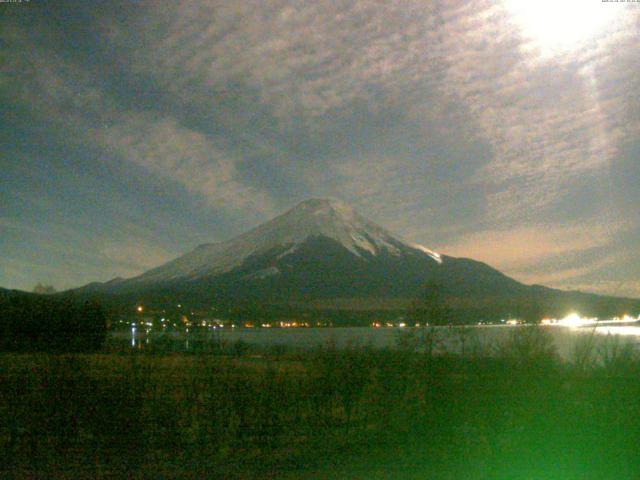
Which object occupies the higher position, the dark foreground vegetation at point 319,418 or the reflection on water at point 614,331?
the reflection on water at point 614,331

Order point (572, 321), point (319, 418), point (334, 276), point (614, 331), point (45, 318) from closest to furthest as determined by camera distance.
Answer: point (319, 418) < point (614, 331) < point (572, 321) < point (45, 318) < point (334, 276)

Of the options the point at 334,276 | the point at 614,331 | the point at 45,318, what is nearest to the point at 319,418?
the point at 614,331

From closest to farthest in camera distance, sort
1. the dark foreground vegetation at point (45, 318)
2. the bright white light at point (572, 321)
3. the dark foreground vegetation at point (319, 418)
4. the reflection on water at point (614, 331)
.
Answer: the dark foreground vegetation at point (319, 418), the reflection on water at point (614, 331), the bright white light at point (572, 321), the dark foreground vegetation at point (45, 318)

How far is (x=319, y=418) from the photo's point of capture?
10.6 m

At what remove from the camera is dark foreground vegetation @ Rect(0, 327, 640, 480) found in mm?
8383

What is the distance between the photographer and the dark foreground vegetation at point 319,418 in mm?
8383

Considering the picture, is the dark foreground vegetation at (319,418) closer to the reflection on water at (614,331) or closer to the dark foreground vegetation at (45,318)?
the reflection on water at (614,331)

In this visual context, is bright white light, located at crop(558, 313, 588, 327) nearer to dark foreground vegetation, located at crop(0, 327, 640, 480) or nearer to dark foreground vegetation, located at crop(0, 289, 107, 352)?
dark foreground vegetation, located at crop(0, 327, 640, 480)

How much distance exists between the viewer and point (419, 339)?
15531 millimetres

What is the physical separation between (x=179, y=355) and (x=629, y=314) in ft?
41.9

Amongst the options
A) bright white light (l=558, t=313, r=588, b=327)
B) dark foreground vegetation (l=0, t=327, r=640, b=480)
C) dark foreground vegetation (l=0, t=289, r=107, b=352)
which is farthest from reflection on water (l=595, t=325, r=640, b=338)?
dark foreground vegetation (l=0, t=289, r=107, b=352)

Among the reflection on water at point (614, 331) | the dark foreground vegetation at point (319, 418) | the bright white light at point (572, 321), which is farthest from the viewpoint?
the bright white light at point (572, 321)

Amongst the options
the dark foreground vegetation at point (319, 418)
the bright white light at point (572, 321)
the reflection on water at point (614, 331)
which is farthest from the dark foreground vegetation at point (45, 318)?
the reflection on water at point (614, 331)

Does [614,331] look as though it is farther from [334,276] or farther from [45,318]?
[334,276]
